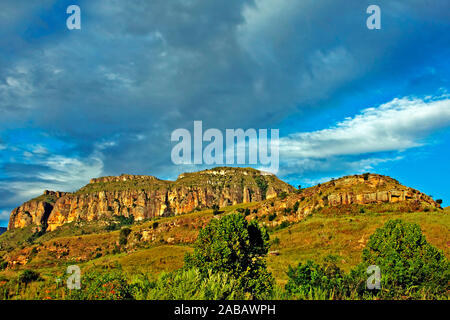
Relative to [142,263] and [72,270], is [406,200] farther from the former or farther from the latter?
[72,270]

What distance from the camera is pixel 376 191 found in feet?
263

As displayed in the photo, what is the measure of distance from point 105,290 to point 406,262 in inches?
782

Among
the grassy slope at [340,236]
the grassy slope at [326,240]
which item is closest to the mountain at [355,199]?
the grassy slope at [326,240]

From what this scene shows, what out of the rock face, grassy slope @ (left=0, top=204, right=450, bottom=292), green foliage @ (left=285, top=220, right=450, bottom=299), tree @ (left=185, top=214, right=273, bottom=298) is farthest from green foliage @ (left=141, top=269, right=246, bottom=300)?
the rock face

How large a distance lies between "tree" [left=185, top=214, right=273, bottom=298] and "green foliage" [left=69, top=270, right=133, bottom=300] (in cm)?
1065

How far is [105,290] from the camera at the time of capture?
8.16 metres

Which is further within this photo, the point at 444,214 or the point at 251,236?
the point at 444,214

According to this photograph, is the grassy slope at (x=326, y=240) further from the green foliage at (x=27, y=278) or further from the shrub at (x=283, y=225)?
the green foliage at (x=27, y=278)

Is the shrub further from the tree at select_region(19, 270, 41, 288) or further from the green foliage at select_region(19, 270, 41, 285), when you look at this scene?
the tree at select_region(19, 270, 41, 288)

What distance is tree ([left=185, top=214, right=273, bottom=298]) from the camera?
19672mm

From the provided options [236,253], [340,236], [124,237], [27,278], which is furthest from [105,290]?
[124,237]

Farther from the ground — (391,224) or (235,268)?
(391,224)
